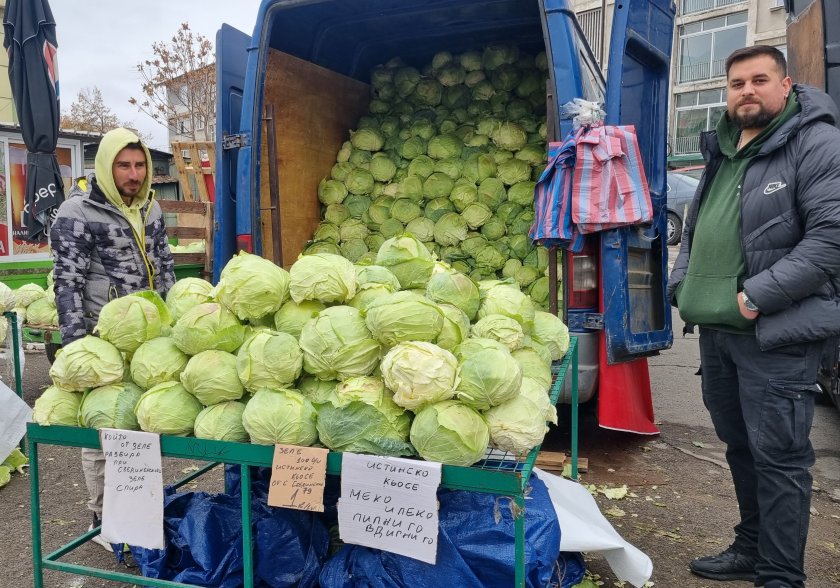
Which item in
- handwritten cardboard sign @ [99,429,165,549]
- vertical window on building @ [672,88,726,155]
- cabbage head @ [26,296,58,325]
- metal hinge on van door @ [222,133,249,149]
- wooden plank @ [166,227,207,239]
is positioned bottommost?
handwritten cardboard sign @ [99,429,165,549]

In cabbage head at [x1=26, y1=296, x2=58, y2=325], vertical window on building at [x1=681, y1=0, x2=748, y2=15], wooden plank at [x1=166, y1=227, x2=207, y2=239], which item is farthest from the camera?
vertical window on building at [x1=681, y1=0, x2=748, y2=15]

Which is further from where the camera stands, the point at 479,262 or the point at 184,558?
the point at 479,262

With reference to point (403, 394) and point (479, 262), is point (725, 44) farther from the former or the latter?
point (403, 394)

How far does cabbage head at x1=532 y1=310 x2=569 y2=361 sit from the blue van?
89cm

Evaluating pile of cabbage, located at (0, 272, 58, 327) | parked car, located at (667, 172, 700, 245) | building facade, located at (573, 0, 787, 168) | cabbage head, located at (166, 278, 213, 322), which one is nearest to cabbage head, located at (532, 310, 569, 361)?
cabbage head, located at (166, 278, 213, 322)

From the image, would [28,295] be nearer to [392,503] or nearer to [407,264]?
[407,264]

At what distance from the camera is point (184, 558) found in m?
2.70

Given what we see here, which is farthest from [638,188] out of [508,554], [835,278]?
[508,554]

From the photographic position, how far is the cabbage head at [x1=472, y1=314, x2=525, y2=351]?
2467 millimetres

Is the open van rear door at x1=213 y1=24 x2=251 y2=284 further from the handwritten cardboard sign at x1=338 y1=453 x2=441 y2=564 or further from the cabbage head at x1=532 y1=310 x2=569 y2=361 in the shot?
the handwritten cardboard sign at x1=338 y1=453 x2=441 y2=564

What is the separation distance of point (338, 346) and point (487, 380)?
1.64ft

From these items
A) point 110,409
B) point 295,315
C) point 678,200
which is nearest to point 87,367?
point 110,409

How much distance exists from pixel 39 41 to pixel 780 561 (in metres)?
6.96

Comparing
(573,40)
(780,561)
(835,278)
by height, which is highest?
(573,40)
